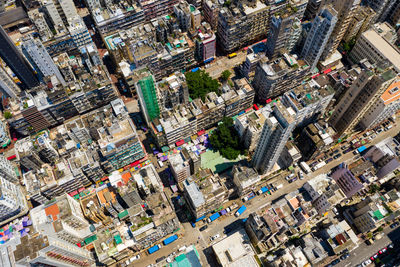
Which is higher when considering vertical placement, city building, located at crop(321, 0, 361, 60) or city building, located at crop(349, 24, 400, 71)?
city building, located at crop(321, 0, 361, 60)

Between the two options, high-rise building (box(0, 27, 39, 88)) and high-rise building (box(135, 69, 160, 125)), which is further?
high-rise building (box(0, 27, 39, 88))

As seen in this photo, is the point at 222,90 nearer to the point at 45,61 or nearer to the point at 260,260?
the point at 260,260

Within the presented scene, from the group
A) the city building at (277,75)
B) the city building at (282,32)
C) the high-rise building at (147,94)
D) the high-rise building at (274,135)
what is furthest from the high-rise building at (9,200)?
the city building at (282,32)

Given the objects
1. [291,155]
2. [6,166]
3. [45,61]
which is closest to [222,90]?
[291,155]

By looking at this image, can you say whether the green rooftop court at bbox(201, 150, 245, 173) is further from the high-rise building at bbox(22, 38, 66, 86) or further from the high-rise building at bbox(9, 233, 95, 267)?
the high-rise building at bbox(22, 38, 66, 86)

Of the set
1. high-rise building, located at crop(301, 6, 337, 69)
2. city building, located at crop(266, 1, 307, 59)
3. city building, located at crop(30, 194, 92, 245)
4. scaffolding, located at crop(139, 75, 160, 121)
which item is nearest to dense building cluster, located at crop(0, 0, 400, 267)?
city building, located at crop(30, 194, 92, 245)

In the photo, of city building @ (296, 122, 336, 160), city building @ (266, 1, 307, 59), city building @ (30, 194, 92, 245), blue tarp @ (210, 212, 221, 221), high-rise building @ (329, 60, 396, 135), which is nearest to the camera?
city building @ (30, 194, 92, 245)
